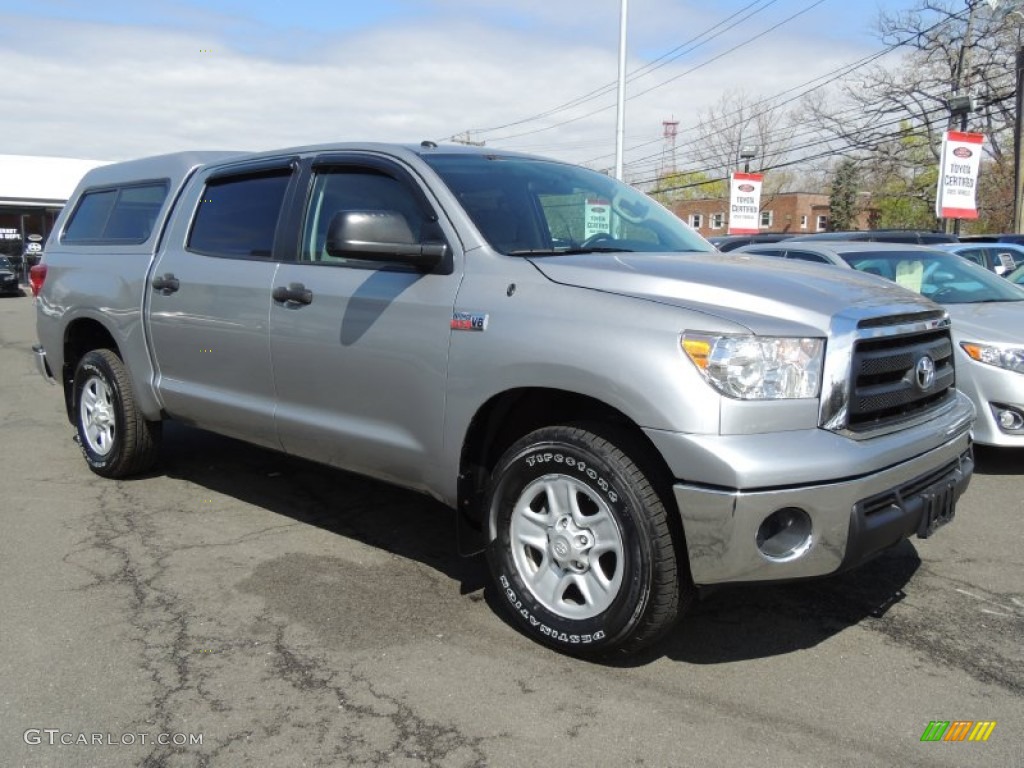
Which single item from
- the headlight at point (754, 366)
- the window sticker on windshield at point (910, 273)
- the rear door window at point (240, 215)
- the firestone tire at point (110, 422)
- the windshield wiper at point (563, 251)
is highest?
the rear door window at point (240, 215)

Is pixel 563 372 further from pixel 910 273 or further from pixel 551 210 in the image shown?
pixel 910 273

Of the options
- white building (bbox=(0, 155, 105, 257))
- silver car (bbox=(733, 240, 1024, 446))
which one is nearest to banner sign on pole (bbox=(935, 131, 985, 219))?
silver car (bbox=(733, 240, 1024, 446))

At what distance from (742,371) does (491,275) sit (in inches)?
44.4

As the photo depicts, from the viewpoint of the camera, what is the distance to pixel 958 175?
18.3m

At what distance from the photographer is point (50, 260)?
250 inches

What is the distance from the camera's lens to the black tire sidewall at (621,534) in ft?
10.3

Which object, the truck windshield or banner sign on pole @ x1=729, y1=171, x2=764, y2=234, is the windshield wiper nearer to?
the truck windshield

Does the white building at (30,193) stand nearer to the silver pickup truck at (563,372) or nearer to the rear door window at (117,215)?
the rear door window at (117,215)

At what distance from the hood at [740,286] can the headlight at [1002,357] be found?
8.23 ft

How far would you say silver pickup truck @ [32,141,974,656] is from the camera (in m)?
3.01

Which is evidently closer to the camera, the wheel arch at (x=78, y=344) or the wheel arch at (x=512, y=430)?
the wheel arch at (x=512, y=430)
